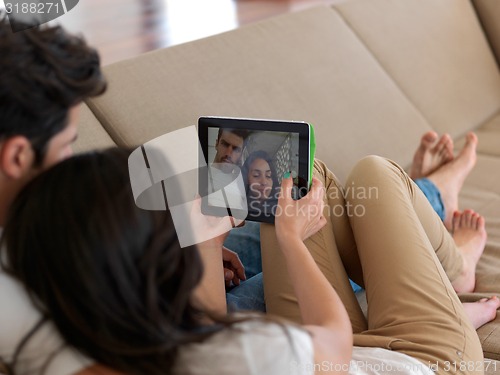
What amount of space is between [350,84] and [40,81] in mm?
1306

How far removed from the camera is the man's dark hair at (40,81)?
80 centimetres

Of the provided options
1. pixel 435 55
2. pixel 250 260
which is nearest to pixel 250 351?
pixel 250 260

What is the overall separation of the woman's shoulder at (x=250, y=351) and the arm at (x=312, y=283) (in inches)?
2.3

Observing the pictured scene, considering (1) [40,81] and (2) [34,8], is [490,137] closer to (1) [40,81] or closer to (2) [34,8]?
(2) [34,8]

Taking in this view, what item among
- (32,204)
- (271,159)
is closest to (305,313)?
(271,159)

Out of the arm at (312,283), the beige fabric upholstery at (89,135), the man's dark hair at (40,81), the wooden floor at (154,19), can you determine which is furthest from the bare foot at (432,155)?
the wooden floor at (154,19)

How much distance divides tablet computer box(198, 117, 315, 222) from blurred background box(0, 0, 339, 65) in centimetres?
231

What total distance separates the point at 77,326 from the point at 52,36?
36cm

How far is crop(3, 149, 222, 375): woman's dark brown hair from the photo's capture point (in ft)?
2.45

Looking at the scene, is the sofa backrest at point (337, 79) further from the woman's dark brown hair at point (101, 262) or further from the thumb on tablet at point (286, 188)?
the woman's dark brown hair at point (101, 262)

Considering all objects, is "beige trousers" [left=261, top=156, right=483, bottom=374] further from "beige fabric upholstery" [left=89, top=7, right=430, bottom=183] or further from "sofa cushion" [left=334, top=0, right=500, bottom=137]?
"sofa cushion" [left=334, top=0, right=500, bottom=137]

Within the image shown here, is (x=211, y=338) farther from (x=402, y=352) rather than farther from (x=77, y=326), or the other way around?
(x=402, y=352)

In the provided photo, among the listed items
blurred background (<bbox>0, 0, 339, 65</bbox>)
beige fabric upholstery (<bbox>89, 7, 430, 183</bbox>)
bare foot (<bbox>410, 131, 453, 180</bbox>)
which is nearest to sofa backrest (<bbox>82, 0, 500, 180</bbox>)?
beige fabric upholstery (<bbox>89, 7, 430, 183</bbox>)

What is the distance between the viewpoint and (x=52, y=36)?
0.87 meters
